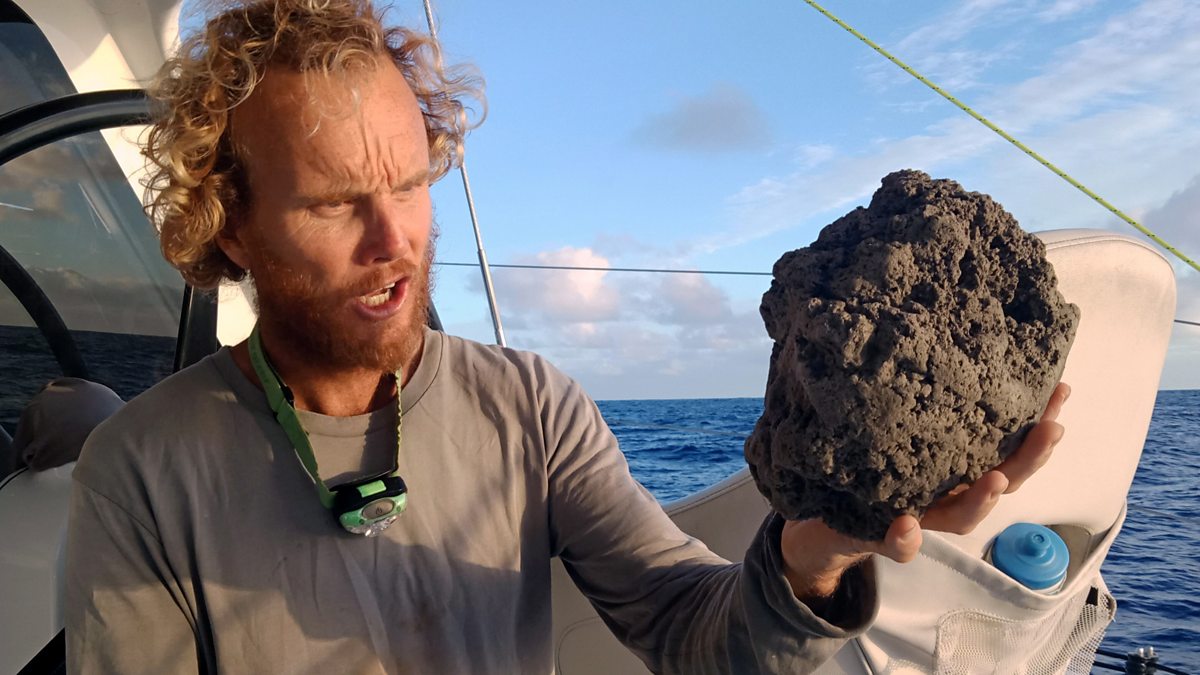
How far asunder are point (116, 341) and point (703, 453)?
1726 centimetres

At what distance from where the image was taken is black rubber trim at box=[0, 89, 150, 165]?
2.23 meters

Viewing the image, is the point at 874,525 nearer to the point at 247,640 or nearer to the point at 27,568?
the point at 247,640

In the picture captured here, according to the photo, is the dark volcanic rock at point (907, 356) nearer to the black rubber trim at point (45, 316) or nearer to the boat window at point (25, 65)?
the black rubber trim at point (45, 316)

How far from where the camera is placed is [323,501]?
1438 mm

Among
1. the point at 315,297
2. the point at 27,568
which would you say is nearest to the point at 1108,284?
the point at 315,297

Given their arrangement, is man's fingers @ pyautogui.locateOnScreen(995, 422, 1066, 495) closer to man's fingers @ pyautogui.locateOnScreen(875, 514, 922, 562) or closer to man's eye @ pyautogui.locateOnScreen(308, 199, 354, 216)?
man's fingers @ pyautogui.locateOnScreen(875, 514, 922, 562)

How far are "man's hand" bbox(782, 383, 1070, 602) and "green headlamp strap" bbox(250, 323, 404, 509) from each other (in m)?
0.69

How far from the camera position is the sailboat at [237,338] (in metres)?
1.54

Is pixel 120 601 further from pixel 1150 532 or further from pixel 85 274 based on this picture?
pixel 1150 532

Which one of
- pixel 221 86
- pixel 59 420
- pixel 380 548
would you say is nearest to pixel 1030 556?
pixel 380 548

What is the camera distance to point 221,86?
155 centimetres

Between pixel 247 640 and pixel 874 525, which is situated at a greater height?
pixel 874 525

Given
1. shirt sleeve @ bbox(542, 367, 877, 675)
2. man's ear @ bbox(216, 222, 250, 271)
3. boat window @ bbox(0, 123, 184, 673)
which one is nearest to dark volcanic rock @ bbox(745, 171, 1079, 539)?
shirt sleeve @ bbox(542, 367, 877, 675)

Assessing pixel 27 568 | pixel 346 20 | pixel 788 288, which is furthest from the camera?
pixel 27 568
